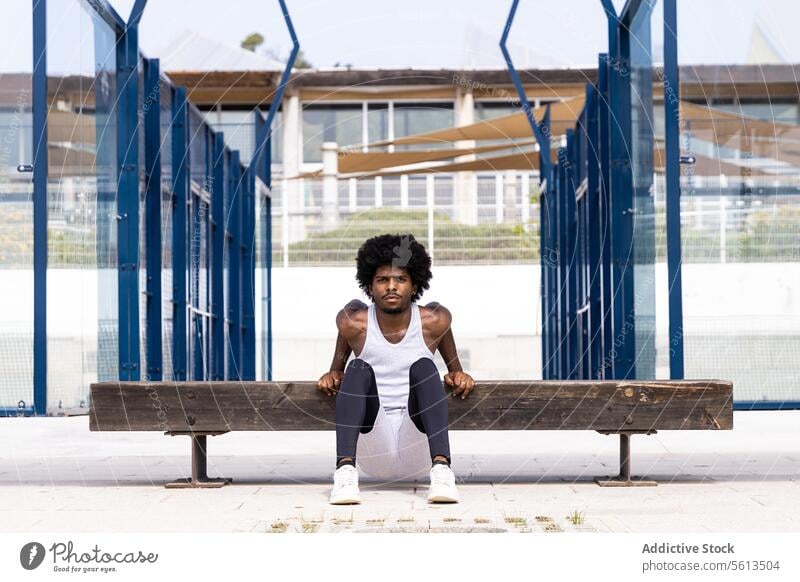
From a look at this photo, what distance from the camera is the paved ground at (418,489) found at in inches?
222

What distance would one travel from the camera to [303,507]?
6223mm

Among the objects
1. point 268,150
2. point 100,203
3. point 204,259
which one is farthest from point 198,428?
point 268,150

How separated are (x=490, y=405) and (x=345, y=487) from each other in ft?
3.26

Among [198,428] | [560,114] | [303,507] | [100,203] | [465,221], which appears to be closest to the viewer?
[303,507]

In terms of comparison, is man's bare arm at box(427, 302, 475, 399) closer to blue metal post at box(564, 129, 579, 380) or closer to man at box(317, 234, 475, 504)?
man at box(317, 234, 475, 504)

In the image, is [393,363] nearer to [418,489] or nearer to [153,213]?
[418,489]

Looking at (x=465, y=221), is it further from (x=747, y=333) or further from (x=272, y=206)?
(x=747, y=333)

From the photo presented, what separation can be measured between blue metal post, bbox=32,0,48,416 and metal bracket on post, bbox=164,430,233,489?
1.11 m

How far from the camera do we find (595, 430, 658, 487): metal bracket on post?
714 cm

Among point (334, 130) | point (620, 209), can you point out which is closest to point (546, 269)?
point (620, 209)

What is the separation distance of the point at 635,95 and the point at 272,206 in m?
10.5

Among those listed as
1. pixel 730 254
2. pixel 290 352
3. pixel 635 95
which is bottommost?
pixel 290 352

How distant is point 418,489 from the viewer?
7.03 m

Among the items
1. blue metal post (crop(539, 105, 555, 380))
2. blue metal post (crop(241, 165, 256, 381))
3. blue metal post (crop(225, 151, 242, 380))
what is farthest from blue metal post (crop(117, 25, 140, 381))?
blue metal post (crop(241, 165, 256, 381))
